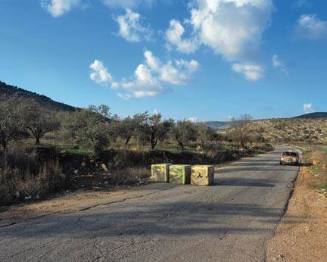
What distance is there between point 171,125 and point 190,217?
40521 millimetres

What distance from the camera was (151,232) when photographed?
10336mm

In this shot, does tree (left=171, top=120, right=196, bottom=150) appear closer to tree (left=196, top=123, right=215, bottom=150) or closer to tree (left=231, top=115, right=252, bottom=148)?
tree (left=196, top=123, right=215, bottom=150)

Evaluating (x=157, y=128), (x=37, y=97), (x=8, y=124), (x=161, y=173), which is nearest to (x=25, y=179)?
(x=161, y=173)

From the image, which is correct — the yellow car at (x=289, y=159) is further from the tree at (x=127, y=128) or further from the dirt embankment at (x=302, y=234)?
the dirt embankment at (x=302, y=234)

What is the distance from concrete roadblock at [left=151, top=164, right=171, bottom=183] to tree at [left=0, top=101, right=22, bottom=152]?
26.5 feet

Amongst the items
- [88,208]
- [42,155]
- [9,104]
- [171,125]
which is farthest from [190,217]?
[171,125]

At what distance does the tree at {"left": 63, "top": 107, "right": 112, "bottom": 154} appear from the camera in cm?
2947

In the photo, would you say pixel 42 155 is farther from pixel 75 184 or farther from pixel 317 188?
pixel 317 188

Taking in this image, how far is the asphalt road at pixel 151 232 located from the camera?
843 centimetres

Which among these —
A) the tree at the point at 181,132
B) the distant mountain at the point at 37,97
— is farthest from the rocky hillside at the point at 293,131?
the tree at the point at 181,132

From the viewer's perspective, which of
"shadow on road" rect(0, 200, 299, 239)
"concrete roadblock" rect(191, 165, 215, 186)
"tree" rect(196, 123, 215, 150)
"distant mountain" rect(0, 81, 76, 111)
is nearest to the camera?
"shadow on road" rect(0, 200, 299, 239)

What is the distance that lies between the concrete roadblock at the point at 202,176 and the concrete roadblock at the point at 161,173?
4.70 feet

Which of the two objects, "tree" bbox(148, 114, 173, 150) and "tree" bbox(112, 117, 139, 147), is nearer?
"tree" bbox(112, 117, 139, 147)

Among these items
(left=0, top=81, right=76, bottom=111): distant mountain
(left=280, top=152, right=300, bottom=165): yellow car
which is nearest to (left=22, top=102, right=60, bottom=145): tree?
(left=280, top=152, right=300, bottom=165): yellow car
